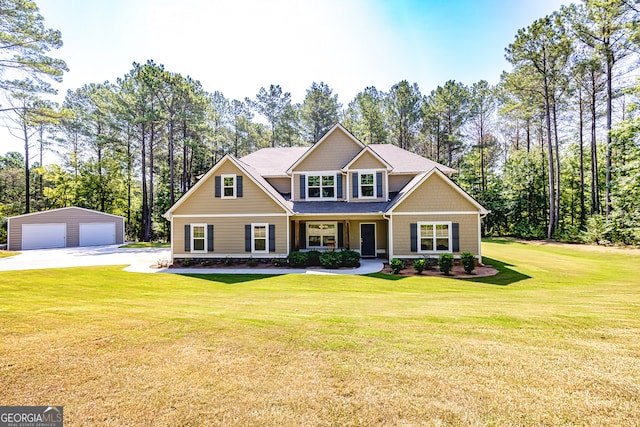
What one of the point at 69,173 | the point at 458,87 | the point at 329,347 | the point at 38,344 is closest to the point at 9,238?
the point at 69,173

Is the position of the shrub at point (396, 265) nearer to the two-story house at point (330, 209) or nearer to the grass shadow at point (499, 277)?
the grass shadow at point (499, 277)

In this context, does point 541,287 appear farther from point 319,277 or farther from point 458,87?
point 458,87

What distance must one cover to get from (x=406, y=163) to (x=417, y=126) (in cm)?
2039

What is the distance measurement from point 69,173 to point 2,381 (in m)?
42.9

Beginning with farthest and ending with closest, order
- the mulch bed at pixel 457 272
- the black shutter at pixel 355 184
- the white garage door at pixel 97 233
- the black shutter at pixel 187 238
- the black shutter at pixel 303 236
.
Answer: the white garage door at pixel 97 233, the black shutter at pixel 303 236, the black shutter at pixel 355 184, the black shutter at pixel 187 238, the mulch bed at pixel 457 272

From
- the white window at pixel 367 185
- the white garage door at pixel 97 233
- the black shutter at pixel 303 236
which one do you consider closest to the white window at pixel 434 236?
the white window at pixel 367 185

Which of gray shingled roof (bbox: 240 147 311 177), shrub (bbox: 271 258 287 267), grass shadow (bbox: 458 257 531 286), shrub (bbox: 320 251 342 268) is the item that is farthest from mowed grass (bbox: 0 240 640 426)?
gray shingled roof (bbox: 240 147 311 177)

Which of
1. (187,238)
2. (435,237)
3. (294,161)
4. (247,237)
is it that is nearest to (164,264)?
(187,238)

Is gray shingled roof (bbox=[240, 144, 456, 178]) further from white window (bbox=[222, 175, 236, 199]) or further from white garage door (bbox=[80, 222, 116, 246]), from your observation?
white garage door (bbox=[80, 222, 116, 246])

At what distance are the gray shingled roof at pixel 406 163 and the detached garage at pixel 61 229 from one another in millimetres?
27371

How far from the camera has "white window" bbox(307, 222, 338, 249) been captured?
1895 centimetres

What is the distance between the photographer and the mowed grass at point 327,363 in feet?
9.18

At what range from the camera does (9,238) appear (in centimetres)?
2528

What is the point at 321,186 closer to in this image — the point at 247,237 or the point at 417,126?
the point at 247,237
